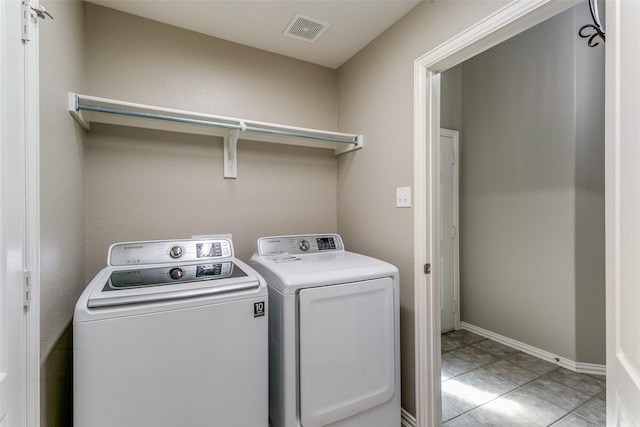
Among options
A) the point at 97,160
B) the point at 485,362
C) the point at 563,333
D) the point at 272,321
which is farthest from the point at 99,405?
the point at 563,333

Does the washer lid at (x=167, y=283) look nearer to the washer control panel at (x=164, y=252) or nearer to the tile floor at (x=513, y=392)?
the washer control panel at (x=164, y=252)

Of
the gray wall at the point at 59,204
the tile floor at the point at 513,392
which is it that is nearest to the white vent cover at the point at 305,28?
the gray wall at the point at 59,204

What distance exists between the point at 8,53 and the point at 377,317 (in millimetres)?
1643

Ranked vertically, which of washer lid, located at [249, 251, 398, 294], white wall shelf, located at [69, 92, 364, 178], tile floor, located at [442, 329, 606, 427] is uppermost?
white wall shelf, located at [69, 92, 364, 178]

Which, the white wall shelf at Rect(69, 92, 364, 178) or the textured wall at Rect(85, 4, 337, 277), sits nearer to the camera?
the white wall shelf at Rect(69, 92, 364, 178)

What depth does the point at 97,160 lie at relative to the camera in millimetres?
1664

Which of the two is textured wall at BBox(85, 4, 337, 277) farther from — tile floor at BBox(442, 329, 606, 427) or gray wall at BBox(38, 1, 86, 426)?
tile floor at BBox(442, 329, 606, 427)

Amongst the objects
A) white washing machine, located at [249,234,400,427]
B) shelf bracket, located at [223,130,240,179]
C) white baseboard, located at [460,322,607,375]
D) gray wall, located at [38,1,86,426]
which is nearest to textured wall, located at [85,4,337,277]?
shelf bracket, located at [223,130,240,179]

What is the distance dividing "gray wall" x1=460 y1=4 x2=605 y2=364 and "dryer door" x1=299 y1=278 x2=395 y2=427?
1833mm

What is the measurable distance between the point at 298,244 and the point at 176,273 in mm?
791

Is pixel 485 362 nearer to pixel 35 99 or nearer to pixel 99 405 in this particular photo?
pixel 99 405

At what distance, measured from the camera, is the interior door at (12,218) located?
0.75 metres

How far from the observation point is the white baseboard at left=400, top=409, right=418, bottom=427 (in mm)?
1646

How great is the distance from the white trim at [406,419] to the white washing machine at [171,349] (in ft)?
2.89
